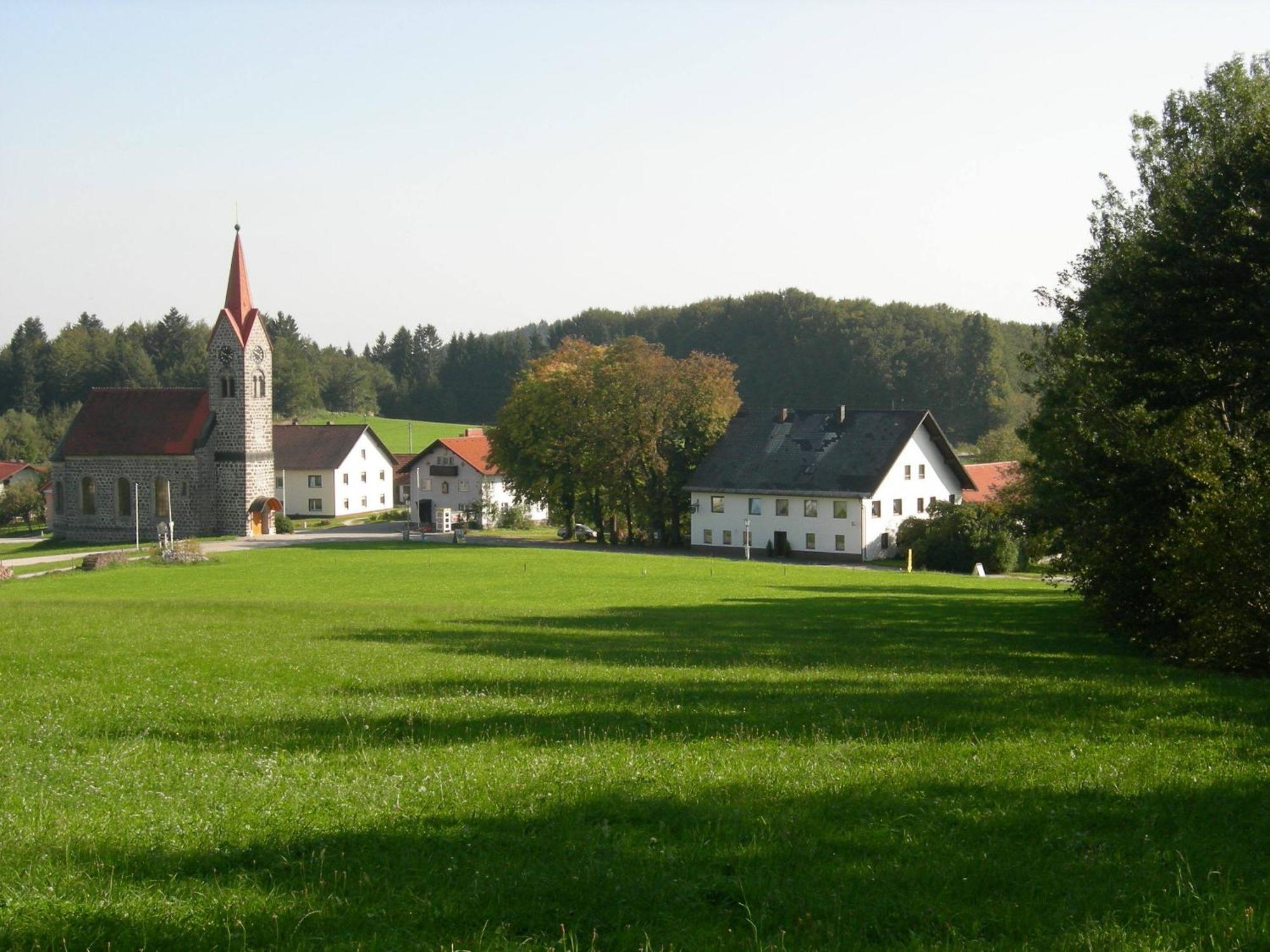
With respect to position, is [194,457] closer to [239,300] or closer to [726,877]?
[239,300]

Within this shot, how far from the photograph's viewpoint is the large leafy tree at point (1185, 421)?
16.8 metres

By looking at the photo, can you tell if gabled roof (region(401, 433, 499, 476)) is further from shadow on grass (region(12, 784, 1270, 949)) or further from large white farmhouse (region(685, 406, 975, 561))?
shadow on grass (region(12, 784, 1270, 949))

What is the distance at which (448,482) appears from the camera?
97062 millimetres

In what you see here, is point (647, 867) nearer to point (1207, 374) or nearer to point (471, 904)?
point (471, 904)

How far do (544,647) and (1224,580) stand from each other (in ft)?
33.6

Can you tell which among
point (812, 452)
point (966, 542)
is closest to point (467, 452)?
point (812, 452)

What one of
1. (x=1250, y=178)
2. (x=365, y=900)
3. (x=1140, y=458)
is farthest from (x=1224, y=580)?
(x=365, y=900)

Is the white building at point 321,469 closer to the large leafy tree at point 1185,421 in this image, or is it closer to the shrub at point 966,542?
the shrub at point 966,542

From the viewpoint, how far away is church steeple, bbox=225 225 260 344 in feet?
282

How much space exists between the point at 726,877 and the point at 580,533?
263ft

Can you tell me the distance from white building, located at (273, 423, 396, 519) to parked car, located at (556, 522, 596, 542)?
904 inches

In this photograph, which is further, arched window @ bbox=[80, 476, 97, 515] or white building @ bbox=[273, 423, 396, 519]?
white building @ bbox=[273, 423, 396, 519]

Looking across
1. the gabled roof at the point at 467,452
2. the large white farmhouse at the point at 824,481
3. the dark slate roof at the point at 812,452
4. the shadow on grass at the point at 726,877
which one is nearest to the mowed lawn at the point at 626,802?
the shadow on grass at the point at 726,877

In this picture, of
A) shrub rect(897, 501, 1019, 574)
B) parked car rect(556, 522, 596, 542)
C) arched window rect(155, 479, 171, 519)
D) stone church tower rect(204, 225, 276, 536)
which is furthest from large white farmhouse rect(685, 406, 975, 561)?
arched window rect(155, 479, 171, 519)
